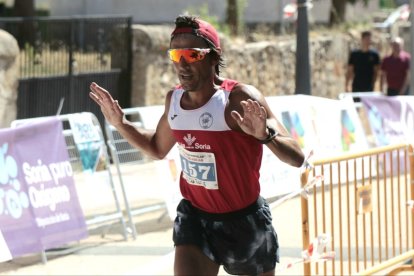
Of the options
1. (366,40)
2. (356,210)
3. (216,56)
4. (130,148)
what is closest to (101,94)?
(216,56)

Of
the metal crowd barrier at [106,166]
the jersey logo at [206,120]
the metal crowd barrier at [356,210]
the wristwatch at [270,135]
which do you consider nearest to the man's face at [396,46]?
the metal crowd barrier at [106,166]

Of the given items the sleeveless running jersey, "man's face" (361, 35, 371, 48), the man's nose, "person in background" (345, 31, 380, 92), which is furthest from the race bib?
"person in background" (345, 31, 380, 92)

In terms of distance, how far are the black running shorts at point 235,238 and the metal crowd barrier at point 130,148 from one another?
4.46m

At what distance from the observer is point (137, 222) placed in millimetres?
10586

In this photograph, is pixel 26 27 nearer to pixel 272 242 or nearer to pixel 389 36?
pixel 272 242

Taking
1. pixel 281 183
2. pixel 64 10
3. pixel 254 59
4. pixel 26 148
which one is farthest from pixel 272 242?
pixel 64 10

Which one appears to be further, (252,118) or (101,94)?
(101,94)

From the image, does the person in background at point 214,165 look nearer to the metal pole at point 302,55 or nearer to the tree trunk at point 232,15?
the metal pole at point 302,55

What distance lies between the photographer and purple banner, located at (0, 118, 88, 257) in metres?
8.01

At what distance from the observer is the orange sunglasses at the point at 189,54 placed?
5.04 metres

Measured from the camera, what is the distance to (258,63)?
1841cm

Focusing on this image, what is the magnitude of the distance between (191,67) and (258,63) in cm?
1342

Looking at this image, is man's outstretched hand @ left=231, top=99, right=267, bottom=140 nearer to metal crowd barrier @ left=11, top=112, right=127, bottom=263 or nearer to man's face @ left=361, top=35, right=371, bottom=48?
metal crowd barrier @ left=11, top=112, right=127, bottom=263

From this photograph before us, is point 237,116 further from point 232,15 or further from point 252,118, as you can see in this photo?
point 232,15
